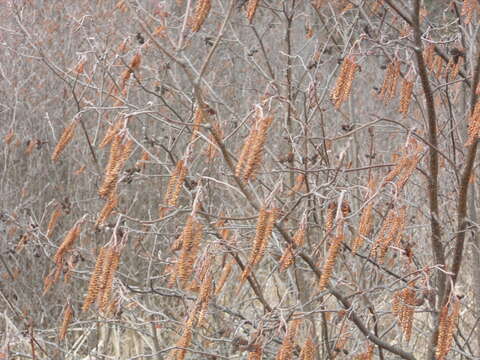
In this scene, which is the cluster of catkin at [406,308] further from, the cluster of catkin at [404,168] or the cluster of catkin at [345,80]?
the cluster of catkin at [345,80]

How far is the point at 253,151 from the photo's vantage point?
71.4 inches

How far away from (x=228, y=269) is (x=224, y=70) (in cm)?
604

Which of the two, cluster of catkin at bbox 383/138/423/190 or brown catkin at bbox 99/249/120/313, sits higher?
cluster of catkin at bbox 383/138/423/190

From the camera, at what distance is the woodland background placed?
7.06 feet

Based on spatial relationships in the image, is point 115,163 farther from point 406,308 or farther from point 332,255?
point 406,308

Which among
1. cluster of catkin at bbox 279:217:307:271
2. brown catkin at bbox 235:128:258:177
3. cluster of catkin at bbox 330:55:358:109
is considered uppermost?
cluster of catkin at bbox 330:55:358:109

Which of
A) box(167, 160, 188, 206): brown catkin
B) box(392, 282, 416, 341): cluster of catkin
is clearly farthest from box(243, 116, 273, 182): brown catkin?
box(392, 282, 416, 341): cluster of catkin

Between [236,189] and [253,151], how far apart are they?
Answer: 450mm

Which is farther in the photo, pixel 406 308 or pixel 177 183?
pixel 406 308

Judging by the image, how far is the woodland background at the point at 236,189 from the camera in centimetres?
215

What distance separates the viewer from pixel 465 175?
96.0 inches

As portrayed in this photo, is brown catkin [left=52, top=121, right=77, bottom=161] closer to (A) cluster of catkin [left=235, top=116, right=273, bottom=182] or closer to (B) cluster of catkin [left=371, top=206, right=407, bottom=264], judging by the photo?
(A) cluster of catkin [left=235, top=116, right=273, bottom=182]

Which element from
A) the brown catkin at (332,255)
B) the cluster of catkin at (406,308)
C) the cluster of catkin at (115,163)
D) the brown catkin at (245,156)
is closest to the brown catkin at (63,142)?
the cluster of catkin at (115,163)

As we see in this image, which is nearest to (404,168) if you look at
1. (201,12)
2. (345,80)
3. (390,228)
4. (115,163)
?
(390,228)
